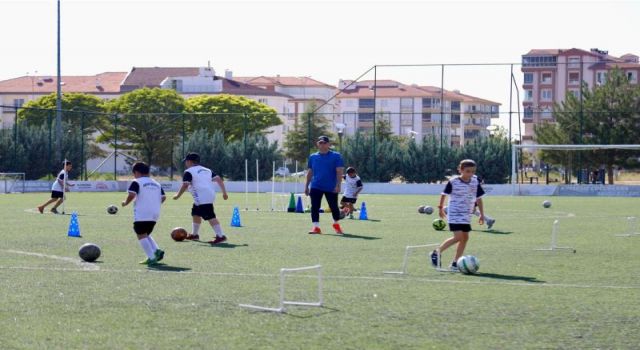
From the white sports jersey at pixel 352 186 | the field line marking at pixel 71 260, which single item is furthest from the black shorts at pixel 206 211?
the white sports jersey at pixel 352 186

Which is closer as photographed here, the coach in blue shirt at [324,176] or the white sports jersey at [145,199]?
the white sports jersey at [145,199]

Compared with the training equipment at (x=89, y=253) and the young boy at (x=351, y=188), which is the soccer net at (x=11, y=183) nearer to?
the young boy at (x=351, y=188)

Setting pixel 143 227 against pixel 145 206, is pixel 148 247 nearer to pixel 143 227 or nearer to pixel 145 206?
pixel 143 227

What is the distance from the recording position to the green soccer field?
30.0ft

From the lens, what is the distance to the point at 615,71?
246 feet

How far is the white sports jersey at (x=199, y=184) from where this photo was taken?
766 inches

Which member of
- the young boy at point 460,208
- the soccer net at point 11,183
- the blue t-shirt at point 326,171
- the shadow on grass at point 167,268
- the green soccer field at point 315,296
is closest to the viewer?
the green soccer field at point 315,296

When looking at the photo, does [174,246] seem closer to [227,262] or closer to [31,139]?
[227,262]

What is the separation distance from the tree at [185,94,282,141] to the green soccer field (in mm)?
49292

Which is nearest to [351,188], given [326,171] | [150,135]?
[326,171]

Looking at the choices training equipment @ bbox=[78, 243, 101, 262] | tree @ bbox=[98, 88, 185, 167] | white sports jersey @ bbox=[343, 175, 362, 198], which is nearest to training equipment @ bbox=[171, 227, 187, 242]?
training equipment @ bbox=[78, 243, 101, 262]

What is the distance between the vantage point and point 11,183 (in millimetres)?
54406

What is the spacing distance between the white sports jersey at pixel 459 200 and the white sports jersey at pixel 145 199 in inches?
164

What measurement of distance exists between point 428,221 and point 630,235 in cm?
671
